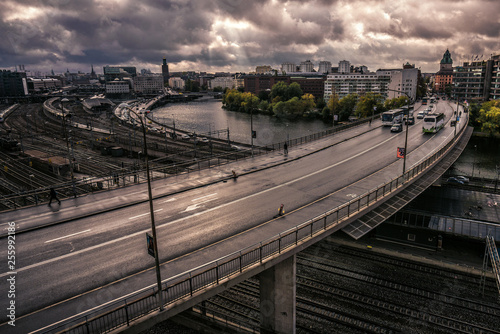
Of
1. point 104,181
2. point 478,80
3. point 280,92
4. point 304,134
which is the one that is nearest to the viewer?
point 104,181

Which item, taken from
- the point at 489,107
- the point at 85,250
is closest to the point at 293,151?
the point at 85,250

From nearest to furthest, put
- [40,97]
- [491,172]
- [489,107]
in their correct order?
[491,172], [489,107], [40,97]

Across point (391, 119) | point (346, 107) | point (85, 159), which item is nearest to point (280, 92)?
point (346, 107)

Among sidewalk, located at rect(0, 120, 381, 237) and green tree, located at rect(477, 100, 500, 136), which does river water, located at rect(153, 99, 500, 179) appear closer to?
green tree, located at rect(477, 100, 500, 136)

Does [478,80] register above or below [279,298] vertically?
above

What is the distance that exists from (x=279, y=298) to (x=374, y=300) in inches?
370

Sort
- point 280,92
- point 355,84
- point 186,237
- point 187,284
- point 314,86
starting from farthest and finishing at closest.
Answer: point 314,86 < point 355,84 < point 280,92 < point 186,237 < point 187,284

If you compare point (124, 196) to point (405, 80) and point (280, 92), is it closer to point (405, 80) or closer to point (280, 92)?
point (280, 92)

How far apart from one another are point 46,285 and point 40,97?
223m

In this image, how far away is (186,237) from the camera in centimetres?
1783

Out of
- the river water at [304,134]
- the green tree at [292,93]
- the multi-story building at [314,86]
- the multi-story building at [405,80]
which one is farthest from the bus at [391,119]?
the multi-story building at [314,86]

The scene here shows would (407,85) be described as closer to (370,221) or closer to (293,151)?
(293,151)

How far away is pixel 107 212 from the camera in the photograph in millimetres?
21453

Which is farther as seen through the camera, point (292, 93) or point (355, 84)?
point (355, 84)
